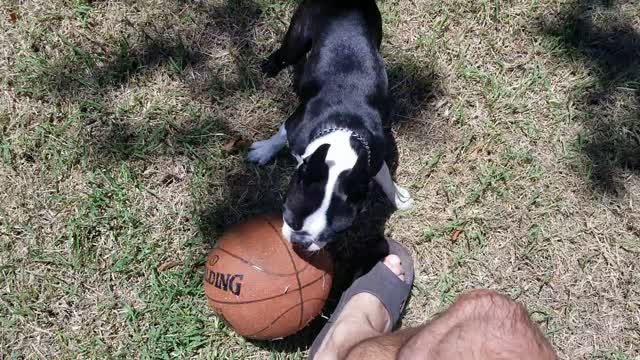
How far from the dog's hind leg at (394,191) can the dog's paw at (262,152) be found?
728mm

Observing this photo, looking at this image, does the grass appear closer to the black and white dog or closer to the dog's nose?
the black and white dog

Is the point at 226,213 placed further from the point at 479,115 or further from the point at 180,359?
the point at 479,115

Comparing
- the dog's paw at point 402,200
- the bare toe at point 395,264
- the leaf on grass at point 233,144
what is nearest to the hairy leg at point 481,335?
the bare toe at point 395,264

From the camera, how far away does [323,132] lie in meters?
3.61

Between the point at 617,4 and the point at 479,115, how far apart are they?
146 cm

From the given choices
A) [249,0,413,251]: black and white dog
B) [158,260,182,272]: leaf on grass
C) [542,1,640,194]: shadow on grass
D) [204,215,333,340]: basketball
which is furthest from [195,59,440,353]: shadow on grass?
[542,1,640,194]: shadow on grass

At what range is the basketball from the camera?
338 centimetres

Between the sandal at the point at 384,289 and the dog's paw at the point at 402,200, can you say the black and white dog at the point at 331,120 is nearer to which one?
the dog's paw at the point at 402,200

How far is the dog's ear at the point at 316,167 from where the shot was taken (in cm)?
326

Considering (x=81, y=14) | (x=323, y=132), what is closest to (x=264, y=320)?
(x=323, y=132)

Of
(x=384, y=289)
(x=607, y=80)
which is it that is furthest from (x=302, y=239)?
(x=607, y=80)

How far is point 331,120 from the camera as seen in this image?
12.1ft

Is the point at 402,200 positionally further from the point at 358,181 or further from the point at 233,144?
the point at 233,144

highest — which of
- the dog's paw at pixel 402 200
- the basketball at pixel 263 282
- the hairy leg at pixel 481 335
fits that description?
the hairy leg at pixel 481 335
